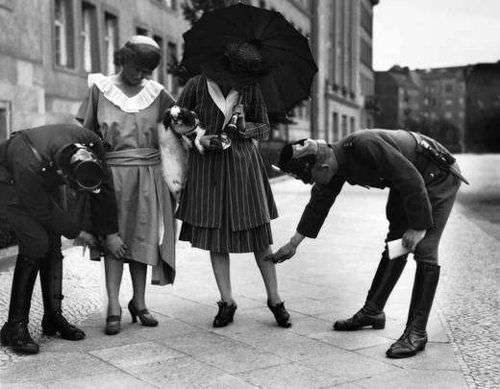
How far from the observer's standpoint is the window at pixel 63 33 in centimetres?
2095

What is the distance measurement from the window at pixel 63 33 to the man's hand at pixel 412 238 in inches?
683

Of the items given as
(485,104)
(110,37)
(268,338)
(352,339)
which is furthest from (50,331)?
(110,37)

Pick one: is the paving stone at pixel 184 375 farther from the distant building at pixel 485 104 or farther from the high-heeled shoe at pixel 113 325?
the distant building at pixel 485 104

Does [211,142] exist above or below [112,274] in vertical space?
above

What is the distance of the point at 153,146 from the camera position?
5699 millimetres

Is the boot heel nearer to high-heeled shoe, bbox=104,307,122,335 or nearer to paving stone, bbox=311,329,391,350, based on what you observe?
high-heeled shoe, bbox=104,307,122,335

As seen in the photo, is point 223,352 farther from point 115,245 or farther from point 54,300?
point 54,300

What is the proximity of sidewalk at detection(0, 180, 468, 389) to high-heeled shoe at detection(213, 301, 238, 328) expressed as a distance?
0.17 feet

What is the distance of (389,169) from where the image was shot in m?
4.71

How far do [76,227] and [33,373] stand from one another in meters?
0.92

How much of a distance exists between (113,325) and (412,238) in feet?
6.56

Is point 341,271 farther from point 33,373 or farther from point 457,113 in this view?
point 457,113

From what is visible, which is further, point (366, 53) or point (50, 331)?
point (366, 53)

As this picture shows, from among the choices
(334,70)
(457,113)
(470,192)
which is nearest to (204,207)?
(470,192)
